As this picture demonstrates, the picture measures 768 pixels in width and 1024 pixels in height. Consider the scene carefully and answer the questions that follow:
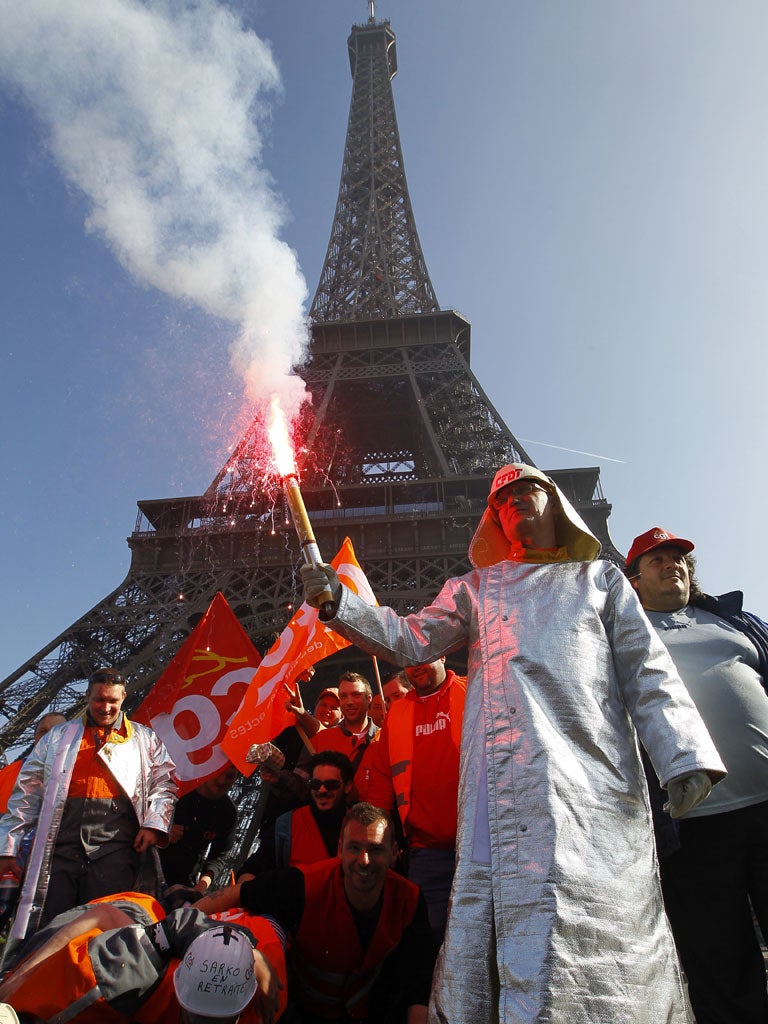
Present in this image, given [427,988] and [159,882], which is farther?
[159,882]

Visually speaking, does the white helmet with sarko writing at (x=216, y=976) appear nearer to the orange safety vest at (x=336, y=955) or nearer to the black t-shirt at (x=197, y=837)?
the orange safety vest at (x=336, y=955)

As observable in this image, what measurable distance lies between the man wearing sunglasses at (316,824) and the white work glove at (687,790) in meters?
2.39

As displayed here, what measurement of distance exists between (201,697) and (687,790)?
5.73m

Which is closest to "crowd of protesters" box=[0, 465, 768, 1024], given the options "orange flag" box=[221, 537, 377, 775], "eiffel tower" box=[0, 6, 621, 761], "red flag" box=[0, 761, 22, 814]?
"orange flag" box=[221, 537, 377, 775]

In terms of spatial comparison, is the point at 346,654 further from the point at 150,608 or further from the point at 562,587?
the point at 562,587

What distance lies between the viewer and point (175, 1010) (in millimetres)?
2598

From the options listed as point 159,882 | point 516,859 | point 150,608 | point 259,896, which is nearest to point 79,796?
point 159,882

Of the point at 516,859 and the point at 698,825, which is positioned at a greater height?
the point at 698,825

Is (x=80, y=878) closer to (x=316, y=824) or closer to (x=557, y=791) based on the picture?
(x=316, y=824)

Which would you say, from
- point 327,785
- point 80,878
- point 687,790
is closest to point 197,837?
point 80,878

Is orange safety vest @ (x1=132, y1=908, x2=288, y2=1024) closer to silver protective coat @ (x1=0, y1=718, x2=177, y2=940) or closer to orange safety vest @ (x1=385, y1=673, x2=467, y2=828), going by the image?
orange safety vest @ (x1=385, y1=673, x2=467, y2=828)

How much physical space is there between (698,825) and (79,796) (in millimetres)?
3304

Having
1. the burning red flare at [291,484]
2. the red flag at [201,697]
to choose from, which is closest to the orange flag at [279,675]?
the red flag at [201,697]

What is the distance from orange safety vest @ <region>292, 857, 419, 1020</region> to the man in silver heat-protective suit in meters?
1.31
